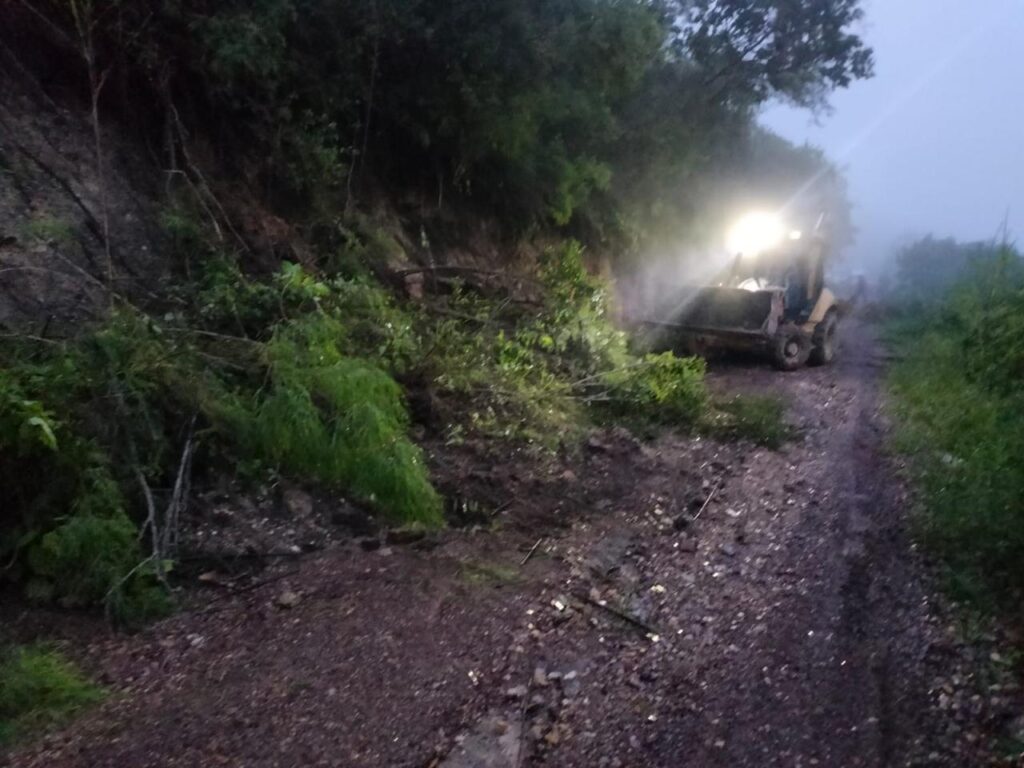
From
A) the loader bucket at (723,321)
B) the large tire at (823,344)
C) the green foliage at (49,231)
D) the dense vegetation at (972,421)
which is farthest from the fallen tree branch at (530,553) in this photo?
the large tire at (823,344)

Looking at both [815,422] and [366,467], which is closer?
[366,467]

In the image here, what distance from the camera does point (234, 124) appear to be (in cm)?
998

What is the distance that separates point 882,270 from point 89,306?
1808 inches

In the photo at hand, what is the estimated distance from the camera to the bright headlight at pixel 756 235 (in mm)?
16344

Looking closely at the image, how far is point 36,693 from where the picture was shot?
441 centimetres

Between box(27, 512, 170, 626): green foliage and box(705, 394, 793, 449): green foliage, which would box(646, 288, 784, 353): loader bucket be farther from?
box(27, 512, 170, 626): green foliage

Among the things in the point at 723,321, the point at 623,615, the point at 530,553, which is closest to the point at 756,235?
the point at 723,321

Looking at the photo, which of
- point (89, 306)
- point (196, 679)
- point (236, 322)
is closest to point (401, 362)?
point (236, 322)

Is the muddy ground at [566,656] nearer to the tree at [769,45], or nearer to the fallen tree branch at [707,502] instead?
the fallen tree branch at [707,502]

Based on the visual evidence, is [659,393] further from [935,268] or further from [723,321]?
[935,268]

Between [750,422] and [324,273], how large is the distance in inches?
188

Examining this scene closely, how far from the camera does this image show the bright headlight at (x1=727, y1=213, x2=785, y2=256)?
53.6 ft

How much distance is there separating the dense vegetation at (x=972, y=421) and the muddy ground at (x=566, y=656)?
381 mm

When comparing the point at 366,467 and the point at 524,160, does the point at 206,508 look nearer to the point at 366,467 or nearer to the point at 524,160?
the point at 366,467
